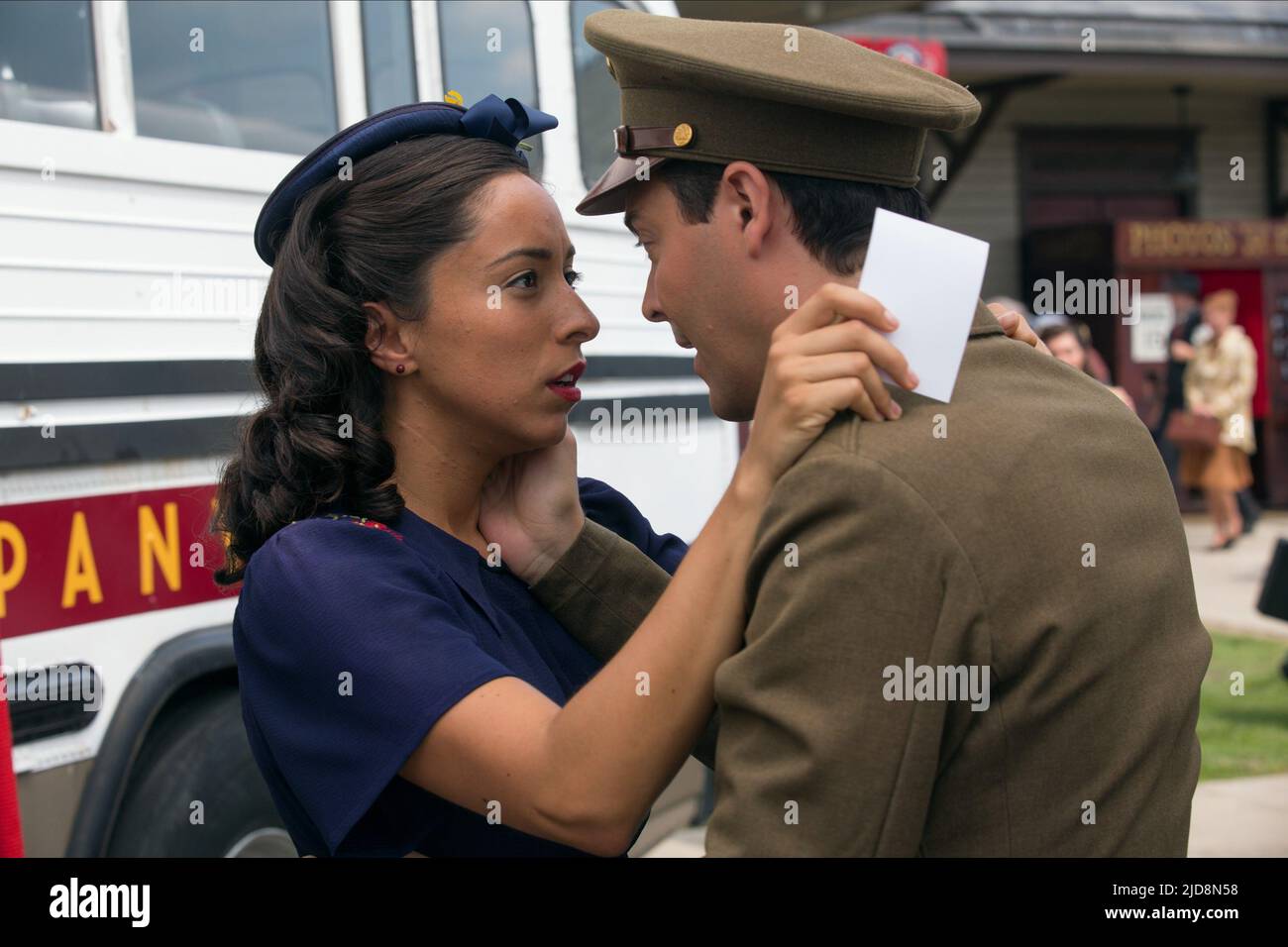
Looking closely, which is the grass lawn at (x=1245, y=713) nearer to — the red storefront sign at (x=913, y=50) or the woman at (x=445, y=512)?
the red storefront sign at (x=913, y=50)

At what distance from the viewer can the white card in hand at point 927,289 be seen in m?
1.45

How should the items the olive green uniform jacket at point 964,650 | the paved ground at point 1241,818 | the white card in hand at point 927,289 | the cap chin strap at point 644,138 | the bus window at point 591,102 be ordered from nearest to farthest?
the olive green uniform jacket at point 964,650 → the white card in hand at point 927,289 → the cap chin strap at point 644,138 → the bus window at point 591,102 → the paved ground at point 1241,818

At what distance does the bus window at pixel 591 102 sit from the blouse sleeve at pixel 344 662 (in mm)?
2585

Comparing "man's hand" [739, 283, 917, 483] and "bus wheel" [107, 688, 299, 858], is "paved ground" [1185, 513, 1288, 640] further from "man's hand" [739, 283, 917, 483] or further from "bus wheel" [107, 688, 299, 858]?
"man's hand" [739, 283, 917, 483]

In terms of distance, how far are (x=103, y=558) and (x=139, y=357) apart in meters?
0.41

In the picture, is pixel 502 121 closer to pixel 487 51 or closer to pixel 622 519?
pixel 622 519

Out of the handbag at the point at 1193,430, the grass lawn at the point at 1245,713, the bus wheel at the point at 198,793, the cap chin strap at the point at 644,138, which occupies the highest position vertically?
the cap chin strap at the point at 644,138

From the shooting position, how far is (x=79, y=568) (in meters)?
2.68

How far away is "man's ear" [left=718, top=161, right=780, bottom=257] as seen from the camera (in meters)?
1.65

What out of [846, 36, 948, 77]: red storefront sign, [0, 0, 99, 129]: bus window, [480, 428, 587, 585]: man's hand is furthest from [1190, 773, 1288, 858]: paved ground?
[846, 36, 948, 77]: red storefront sign

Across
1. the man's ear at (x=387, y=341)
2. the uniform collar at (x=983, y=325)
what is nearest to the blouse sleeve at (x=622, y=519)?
the man's ear at (x=387, y=341)

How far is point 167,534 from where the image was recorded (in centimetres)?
291

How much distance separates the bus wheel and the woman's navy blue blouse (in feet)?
4.05
